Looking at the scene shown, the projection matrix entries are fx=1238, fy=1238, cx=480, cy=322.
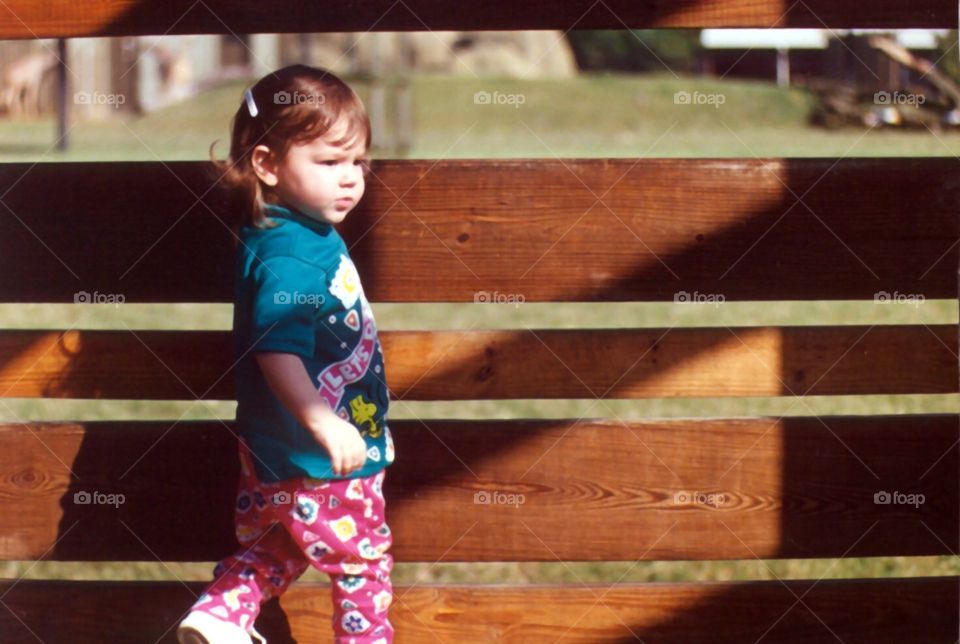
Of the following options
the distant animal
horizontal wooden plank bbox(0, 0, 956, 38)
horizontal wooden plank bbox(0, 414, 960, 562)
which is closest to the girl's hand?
horizontal wooden plank bbox(0, 414, 960, 562)

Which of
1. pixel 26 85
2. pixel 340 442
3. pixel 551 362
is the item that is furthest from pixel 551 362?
pixel 26 85

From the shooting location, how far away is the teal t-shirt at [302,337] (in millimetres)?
2471

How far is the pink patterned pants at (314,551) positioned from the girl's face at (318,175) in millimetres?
537

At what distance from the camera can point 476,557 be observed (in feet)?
9.37

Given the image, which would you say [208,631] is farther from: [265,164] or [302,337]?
[265,164]

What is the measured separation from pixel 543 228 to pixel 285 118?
635 mm

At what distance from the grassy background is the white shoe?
1.72ft

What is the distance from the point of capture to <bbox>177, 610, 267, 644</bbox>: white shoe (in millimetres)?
2525

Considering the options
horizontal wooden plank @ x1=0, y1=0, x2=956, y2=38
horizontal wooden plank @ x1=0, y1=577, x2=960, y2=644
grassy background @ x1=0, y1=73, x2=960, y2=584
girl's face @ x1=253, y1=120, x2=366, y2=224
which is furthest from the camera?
grassy background @ x1=0, y1=73, x2=960, y2=584

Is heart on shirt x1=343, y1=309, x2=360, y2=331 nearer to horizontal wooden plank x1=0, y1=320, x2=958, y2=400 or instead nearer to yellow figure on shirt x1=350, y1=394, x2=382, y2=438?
yellow figure on shirt x1=350, y1=394, x2=382, y2=438

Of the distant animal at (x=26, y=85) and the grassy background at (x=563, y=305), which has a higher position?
the distant animal at (x=26, y=85)

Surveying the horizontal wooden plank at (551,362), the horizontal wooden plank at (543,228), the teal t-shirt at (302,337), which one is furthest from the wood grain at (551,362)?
the teal t-shirt at (302,337)

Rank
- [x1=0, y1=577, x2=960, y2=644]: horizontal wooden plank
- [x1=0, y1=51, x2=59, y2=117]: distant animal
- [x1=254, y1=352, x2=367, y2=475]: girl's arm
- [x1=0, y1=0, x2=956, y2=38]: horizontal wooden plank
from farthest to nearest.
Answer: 1. [x1=0, y1=51, x2=59, y2=117]: distant animal
2. [x1=0, y1=577, x2=960, y2=644]: horizontal wooden plank
3. [x1=0, y1=0, x2=956, y2=38]: horizontal wooden plank
4. [x1=254, y1=352, x2=367, y2=475]: girl's arm

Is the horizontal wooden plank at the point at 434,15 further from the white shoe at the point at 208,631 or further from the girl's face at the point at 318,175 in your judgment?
the white shoe at the point at 208,631
